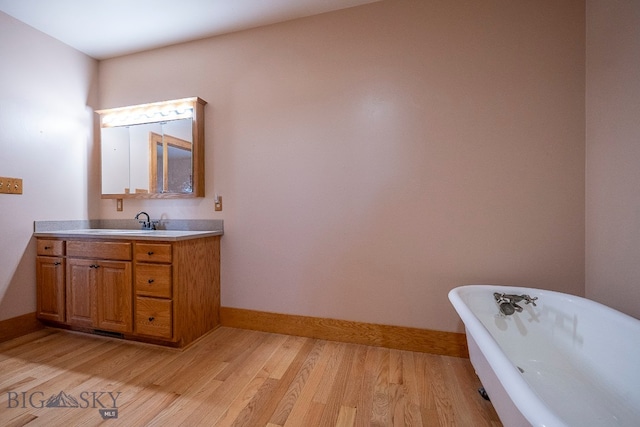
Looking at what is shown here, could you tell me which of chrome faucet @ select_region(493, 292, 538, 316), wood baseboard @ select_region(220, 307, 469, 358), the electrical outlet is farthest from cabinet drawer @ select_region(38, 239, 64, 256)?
chrome faucet @ select_region(493, 292, 538, 316)

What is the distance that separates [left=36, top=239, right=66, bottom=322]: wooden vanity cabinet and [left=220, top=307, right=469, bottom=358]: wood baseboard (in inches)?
49.3

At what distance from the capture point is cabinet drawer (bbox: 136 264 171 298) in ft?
5.90

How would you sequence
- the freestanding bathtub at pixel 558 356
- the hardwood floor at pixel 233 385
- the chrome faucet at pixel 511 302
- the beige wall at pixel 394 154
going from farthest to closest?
1. the beige wall at pixel 394 154
2. the chrome faucet at pixel 511 302
3. the hardwood floor at pixel 233 385
4. the freestanding bathtub at pixel 558 356

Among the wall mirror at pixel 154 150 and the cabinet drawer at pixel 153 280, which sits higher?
the wall mirror at pixel 154 150

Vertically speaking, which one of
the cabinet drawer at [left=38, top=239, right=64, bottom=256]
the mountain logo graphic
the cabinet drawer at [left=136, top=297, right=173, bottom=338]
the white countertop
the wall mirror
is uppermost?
the wall mirror

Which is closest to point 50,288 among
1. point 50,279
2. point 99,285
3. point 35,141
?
point 50,279

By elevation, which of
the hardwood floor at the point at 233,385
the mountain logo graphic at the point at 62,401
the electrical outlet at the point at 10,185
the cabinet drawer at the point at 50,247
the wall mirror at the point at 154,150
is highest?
the wall mirror at the point at 154,150

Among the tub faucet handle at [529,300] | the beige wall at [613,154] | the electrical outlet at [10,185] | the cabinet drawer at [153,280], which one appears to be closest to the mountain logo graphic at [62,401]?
the cabinet drawer at [153,280]

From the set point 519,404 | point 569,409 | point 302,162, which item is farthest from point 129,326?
point 569,409

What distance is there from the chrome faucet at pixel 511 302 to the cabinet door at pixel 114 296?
7.98 ft

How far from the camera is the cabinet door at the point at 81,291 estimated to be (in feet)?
6.45

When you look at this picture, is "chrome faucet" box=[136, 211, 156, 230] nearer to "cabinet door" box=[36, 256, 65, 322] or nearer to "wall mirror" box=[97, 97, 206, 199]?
"wall mirror" box=[97, 97, 206, 199]

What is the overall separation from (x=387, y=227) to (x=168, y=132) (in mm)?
2059

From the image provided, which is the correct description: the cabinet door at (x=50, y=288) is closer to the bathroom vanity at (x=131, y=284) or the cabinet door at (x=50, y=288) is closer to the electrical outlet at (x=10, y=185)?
the bathroom vanity at (x=131, y=284)
